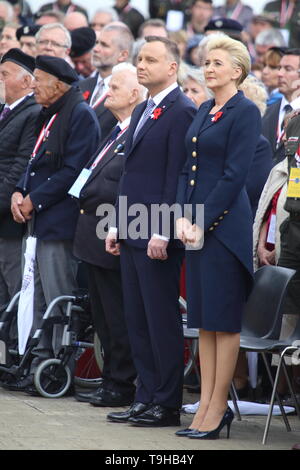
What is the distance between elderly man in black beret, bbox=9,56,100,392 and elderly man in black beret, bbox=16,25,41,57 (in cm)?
327

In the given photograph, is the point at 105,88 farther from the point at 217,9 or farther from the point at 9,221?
the point at 217,9

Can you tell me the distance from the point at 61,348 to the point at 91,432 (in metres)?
1.55

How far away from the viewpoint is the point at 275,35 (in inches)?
A: 476

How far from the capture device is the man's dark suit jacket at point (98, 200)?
7593 mm

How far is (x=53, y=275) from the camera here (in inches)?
325

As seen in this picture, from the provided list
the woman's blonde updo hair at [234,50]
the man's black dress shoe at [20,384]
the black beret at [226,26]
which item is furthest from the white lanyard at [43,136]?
the black beret at [226,26]

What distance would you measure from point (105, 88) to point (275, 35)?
312cm

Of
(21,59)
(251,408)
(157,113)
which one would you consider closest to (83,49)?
(21,59)

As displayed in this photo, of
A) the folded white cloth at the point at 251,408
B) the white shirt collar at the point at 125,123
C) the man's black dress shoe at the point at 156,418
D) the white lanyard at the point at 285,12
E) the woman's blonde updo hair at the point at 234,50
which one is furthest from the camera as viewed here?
the white lanyard at the point at 285,12

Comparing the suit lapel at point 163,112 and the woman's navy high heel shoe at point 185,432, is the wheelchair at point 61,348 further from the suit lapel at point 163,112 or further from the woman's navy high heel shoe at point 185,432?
the woman's navy high heel shoe at point 185,432

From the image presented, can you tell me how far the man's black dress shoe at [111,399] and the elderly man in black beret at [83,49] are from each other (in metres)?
4.52

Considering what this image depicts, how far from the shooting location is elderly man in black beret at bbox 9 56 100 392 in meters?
8.19

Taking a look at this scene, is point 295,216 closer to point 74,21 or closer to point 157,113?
point 157,113
